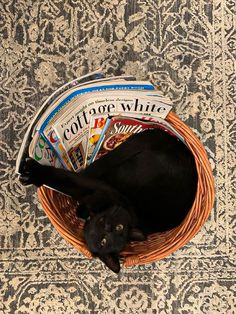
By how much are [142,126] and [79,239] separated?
0.34m

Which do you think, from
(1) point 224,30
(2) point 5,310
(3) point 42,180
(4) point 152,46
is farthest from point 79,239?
(1) point 224,30

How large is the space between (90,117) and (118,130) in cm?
8

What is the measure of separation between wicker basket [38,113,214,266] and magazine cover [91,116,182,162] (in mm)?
83

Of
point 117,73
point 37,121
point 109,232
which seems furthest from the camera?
point 117,73

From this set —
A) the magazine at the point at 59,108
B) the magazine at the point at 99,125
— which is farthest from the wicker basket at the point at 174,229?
the magazine at the point at 59,108

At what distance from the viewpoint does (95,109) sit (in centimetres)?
124

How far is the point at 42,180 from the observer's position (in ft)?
3.72

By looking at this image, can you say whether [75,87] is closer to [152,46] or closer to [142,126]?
[142,126]

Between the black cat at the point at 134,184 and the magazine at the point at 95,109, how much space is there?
7 centimetres

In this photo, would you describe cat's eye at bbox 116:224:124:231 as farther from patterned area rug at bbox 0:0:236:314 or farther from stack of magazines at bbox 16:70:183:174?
patterned area rug at bbox 0:0:236:314

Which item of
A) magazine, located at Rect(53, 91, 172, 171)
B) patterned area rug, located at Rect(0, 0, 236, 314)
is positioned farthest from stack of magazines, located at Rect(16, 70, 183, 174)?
patterned area rug, located at Rect(0, 0, 236, 314)

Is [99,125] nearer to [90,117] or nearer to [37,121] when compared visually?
[90,117]

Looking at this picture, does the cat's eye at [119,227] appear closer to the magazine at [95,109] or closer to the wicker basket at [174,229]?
the wicker basket at [174,229]

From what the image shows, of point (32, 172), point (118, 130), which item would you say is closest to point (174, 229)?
point (118, 130)
